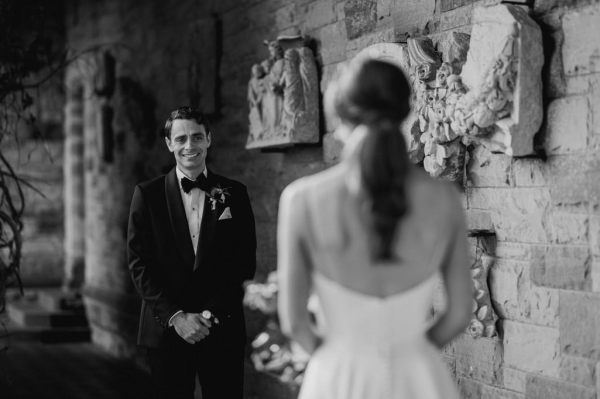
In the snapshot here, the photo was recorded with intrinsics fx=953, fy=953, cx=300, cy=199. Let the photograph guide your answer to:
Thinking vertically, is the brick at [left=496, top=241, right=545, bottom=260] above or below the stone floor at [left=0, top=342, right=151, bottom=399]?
above

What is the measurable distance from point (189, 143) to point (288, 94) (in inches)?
61.2

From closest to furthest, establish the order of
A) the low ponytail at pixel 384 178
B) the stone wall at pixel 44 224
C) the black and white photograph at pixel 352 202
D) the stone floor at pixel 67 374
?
the low ponytail at pixel 384 178 < the black and white photograph at pixel 352 202 < the stone floor at pixel 67 374 < the stone wall at pixel 44 224

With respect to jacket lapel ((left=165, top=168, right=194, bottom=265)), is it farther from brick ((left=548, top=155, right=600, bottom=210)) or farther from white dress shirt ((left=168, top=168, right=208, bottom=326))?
brick ((left=548, top=155, right=600, bottom=210))

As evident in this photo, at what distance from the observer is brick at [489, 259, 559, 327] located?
11.0ft

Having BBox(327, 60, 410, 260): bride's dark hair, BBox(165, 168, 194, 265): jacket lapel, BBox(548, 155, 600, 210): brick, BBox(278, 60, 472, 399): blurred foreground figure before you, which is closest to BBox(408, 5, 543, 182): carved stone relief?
BBox(548, 155, 600, 210): brick

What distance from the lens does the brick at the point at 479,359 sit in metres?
3.66

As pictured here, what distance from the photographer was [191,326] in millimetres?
3492

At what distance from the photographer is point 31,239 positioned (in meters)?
12.1

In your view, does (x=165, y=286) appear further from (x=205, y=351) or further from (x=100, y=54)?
(x=100, y=54)

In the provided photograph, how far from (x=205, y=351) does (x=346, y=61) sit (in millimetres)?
1821

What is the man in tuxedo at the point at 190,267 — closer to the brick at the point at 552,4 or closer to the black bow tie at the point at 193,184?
the black bow tie at the point at 193,184

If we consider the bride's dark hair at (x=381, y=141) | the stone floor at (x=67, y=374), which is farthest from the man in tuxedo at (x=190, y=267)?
the stone floor at (x=67, y=374)

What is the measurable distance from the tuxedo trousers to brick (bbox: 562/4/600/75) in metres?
1.58

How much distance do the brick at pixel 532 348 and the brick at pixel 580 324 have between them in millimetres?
70
